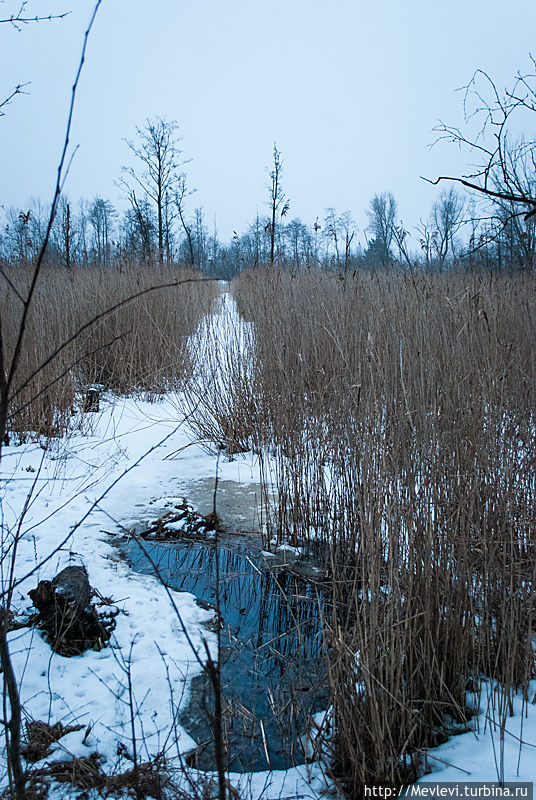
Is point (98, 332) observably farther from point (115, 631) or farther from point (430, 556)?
point (430, 556)

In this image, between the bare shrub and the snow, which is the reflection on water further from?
the bare shrub

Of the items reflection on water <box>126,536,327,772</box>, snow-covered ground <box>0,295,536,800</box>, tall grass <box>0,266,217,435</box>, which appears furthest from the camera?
tall grass <box>0,266,217,435</box>

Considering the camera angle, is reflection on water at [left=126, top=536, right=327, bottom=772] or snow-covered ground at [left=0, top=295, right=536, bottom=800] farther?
reflection on water at [left=126, top=536, right=327, bottom=772]

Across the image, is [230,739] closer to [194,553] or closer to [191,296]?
[194,553]

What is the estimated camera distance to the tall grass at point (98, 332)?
488 cm

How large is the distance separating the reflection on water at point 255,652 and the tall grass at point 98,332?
227cm

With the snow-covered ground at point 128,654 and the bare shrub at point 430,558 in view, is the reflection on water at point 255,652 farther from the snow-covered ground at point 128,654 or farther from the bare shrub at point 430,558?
the bare shrub at point 430,558

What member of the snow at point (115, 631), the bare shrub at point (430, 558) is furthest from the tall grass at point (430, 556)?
the snow at point (115, 631)

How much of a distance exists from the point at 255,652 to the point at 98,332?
18.7ft

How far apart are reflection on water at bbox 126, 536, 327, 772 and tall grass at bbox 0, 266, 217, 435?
2.27 m

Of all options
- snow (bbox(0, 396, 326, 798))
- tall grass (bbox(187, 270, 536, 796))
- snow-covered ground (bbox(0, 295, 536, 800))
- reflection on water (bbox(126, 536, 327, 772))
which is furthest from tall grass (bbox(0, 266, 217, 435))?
tall grass (bbox(187, 270, 536, 796))

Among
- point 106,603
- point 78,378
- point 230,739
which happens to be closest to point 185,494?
point 106,603

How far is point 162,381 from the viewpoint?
7301 millimetres

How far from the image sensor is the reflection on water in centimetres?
174
